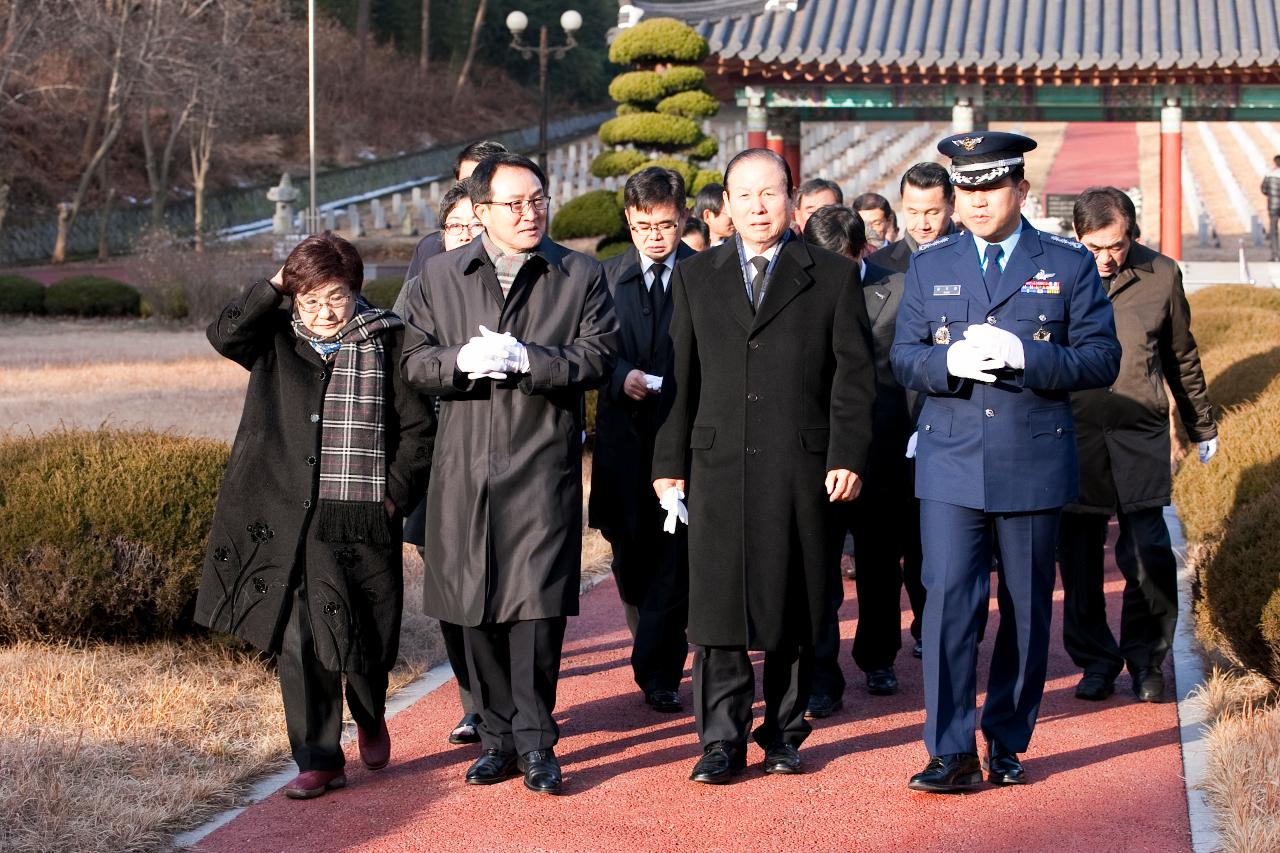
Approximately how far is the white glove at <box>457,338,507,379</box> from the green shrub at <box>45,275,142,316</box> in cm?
2525

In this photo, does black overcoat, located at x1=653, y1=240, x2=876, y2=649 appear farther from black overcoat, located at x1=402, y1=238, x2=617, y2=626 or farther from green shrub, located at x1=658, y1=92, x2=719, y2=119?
green shrub, located at x1=658, y1=92, x2=719, y2=119

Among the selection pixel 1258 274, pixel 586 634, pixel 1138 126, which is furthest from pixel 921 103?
pixel 1138 126

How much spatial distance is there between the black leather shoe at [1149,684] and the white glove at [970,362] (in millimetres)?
1850

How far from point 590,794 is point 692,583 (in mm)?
716

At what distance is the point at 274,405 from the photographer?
197 inches

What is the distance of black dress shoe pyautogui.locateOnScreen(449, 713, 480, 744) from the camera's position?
5.51 meters

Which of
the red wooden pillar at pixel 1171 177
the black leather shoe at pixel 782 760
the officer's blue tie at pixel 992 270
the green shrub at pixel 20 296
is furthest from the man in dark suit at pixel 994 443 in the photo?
the green shrub at pixel 20 296

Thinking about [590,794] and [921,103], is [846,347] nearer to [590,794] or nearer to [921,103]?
[590,794]

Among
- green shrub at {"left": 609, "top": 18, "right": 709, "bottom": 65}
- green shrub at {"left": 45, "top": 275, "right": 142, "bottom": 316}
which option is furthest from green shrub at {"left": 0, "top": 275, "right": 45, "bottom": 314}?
green shrub at {"left": 609, "top": 18, "right": 709, "bottom": 65}

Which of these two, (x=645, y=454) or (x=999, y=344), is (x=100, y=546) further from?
(x=999, y=344)

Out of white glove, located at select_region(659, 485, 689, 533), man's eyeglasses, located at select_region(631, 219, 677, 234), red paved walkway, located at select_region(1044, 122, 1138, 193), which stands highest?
red paved walkway, located at select_region(1044, 122, 1138, 193)

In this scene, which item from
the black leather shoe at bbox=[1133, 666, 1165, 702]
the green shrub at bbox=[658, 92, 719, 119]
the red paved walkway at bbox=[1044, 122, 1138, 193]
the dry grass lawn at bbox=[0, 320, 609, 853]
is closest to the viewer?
the dry grass lawn at bbox=[0, 320, 609, 853]

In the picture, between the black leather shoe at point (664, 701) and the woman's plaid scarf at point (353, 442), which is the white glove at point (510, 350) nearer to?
the woman's plaid scarf at point (353, 442)

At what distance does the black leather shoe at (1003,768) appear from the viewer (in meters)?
4.97
